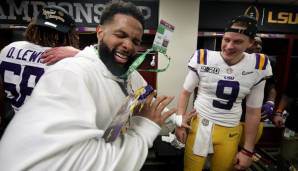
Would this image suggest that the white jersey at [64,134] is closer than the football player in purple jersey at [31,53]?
Yes

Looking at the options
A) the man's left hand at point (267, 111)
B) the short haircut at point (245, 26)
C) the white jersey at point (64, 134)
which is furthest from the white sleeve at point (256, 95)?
the white jersey at point (64, 134)

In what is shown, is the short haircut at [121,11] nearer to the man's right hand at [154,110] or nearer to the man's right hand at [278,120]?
the man's right hand at [154,110]

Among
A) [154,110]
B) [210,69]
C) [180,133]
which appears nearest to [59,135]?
[154,110]

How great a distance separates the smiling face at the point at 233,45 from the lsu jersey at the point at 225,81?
2.1 inches

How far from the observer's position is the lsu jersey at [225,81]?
1.79m

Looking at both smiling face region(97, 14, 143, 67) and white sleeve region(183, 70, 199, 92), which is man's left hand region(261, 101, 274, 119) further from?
smiling face region(97, 14, 143, 67)

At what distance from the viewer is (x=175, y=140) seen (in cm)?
189

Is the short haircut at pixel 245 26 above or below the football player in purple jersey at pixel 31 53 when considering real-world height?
above

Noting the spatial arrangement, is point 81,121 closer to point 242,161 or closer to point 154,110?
point 154,110

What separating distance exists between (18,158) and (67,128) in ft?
0.46

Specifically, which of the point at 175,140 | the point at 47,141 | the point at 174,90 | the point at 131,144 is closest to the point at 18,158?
the point at 47,141

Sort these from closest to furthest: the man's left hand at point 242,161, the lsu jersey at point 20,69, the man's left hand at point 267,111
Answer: the lsu jersey at point 20,69
the man's left hand at point 242,161
the man's left hand at point 267,111

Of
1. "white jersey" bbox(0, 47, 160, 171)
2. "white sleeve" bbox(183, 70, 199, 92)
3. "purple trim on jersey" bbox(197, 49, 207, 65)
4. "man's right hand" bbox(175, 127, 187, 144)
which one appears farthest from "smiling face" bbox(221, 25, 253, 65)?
"white jersey" bbox(0, 47, 160, 171)

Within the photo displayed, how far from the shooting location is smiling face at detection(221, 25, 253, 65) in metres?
1.71
